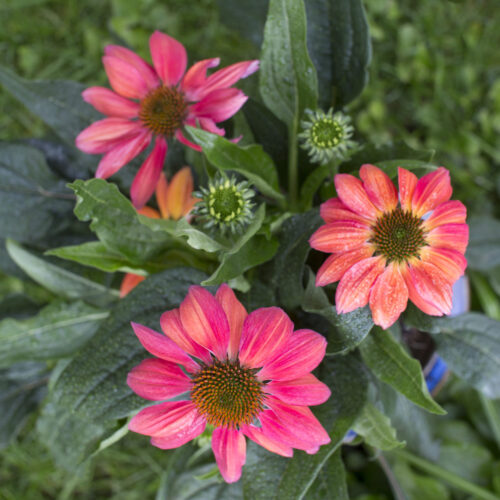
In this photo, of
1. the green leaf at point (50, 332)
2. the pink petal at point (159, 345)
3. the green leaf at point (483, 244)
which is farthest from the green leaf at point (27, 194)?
the green leaf at point (483, 244)

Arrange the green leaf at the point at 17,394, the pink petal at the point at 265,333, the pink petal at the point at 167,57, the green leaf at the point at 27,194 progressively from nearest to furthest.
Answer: the pink petal at the point at 265,333, the pink petal at the point at 167,57, the green leaf at the point at 27,194, the green leaf at the point at 17,394

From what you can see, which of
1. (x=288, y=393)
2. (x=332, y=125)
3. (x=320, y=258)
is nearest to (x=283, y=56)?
(x=332, y=125)

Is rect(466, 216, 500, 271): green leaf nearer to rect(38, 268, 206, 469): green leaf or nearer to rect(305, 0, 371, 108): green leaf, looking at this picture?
rect(305, 0, 371, 108): green leaf

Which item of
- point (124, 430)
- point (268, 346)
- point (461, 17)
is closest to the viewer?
point (268, 346)

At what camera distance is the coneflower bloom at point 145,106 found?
0.54 metres

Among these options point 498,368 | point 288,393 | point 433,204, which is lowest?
point 498,368

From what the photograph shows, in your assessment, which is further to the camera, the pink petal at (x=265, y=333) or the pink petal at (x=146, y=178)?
the pink petal at (x=146, y=178)

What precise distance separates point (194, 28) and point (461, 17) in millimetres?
564

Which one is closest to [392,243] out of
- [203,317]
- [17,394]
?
[203,317]

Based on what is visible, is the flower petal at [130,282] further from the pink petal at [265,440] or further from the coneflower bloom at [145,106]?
the pink petal at [265,440]

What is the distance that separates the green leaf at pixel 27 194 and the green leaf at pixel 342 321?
0.40 m

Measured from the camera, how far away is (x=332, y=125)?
51 centimetres

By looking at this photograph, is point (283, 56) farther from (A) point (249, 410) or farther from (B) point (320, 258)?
(A) point (249, 410)

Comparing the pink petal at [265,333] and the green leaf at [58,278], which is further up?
the pink petal at [265,333]
